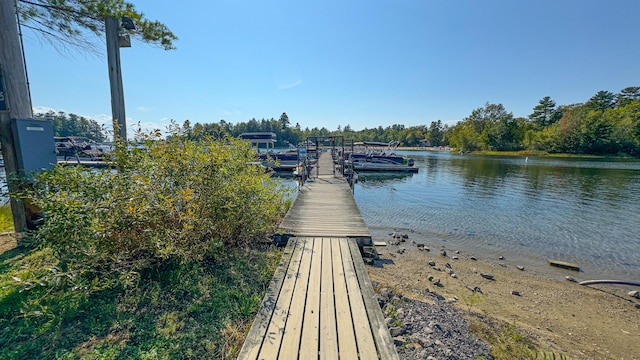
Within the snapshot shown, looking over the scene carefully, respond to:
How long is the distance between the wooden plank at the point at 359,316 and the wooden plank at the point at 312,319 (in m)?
0.35

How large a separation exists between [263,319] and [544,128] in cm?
8373

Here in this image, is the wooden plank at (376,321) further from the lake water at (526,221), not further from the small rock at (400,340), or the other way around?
the lake water at (526,221)

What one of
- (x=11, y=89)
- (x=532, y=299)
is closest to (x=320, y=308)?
(x=11, y=89)

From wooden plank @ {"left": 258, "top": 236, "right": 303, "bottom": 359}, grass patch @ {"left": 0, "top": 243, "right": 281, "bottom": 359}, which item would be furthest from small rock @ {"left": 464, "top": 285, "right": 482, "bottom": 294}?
grass patch @ {"left": 0, "top": 243, "right": 281, "bottom": 359}

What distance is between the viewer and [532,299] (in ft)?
17.3

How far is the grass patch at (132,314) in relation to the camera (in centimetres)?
213

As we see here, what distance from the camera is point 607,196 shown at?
1518 centimetres

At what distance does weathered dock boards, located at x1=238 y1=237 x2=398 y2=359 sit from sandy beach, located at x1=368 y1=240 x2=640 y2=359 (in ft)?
5.96

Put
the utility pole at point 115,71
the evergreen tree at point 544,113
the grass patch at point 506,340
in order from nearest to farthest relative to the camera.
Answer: the grass patch at point 506,340
the utility pole at point 115,71
the evergreen tree at point 544,113

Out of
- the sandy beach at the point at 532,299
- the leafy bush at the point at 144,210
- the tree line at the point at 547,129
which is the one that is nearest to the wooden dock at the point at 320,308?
the leafy bush at the point at 144,210

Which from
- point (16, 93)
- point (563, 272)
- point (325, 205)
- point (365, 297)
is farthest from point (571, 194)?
point (16, 93)

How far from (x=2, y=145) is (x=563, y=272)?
1172 cm

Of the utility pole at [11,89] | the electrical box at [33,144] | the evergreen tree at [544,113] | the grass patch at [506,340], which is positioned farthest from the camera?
the evergreen tree at [544,113]

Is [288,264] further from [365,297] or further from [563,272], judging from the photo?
[563,272]
